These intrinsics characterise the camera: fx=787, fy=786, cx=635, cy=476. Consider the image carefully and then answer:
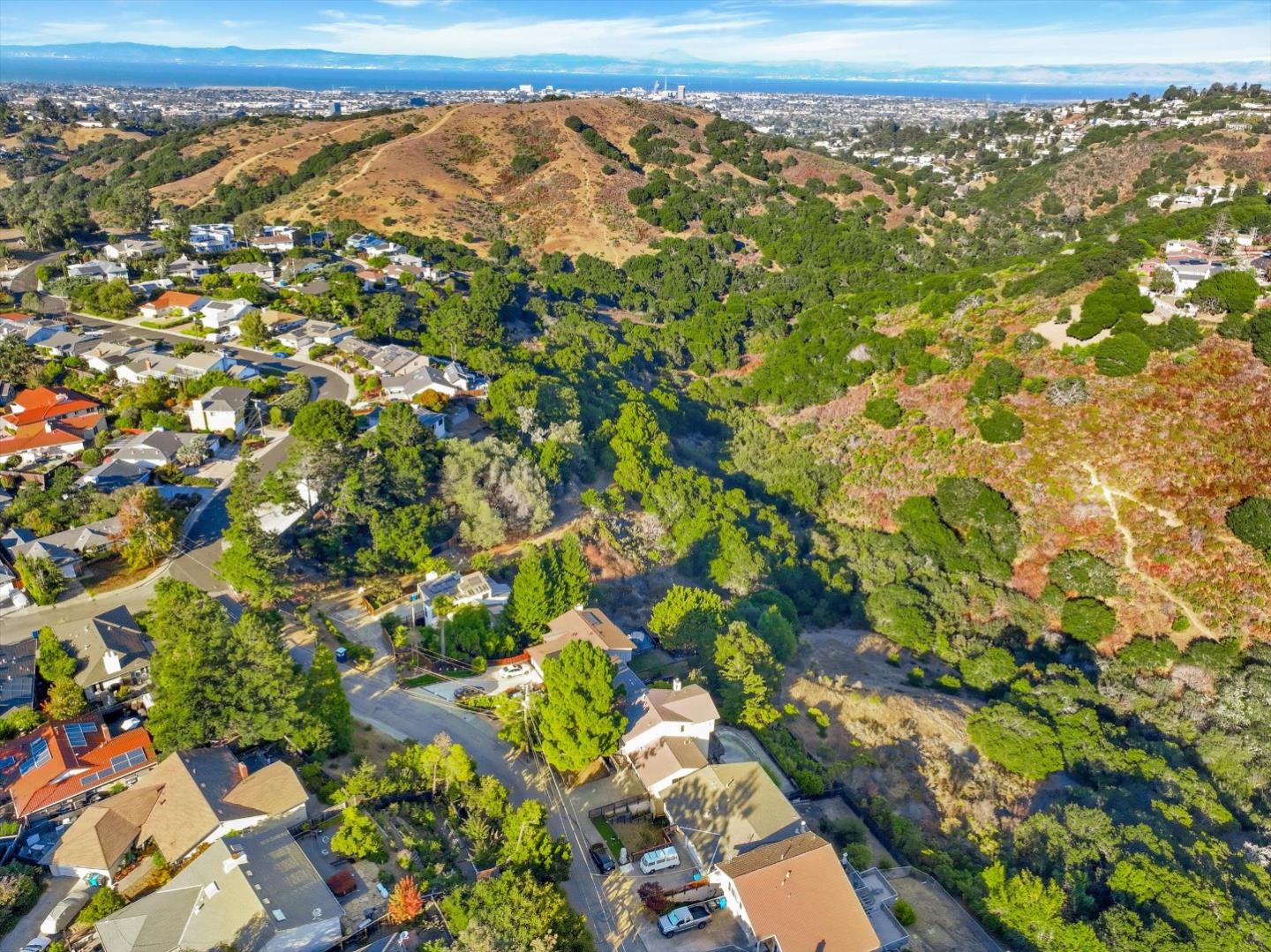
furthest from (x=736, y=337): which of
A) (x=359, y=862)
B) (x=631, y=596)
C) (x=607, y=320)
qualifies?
(x=359, y=862)

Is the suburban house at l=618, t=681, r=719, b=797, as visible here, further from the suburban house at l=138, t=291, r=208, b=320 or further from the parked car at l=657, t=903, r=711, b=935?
the suburban house at l=138, t=291, r=208, b=320

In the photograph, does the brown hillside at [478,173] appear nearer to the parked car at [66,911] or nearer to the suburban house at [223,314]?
the suburban house at [223,314]

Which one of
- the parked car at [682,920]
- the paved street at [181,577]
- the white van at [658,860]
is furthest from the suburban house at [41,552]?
the parked car at [682,920]

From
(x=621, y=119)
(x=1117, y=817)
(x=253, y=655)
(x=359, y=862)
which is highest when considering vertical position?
(x=621, y=119)

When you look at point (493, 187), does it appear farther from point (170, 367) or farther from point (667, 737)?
point (667, 737)

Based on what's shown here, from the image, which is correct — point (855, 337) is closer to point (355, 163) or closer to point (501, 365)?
point (501, 365)

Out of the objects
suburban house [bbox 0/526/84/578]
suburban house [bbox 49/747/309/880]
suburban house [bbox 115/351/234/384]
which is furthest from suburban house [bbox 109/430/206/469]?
suburban house [bbox 49/747/309/880]
